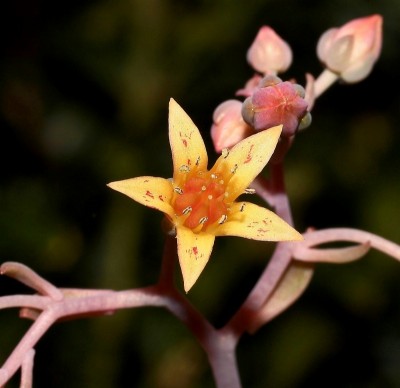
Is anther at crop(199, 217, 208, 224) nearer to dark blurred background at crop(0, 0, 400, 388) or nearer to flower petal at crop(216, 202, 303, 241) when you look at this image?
flower petal at crop(216, 202, 303, 241)

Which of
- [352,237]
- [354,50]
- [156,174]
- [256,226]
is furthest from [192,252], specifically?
[156,174]

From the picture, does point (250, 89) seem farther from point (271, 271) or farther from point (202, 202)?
point (271, 271)

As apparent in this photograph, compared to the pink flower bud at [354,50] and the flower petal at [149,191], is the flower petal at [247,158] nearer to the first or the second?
the flower petal at [149,191]

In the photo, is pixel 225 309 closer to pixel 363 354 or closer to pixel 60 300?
pixel 363 354

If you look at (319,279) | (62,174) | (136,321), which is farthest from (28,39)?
(319,279)

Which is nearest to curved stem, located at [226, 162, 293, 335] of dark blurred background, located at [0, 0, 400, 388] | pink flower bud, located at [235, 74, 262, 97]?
pink flower bud, located at [235, 74, 262, 97]

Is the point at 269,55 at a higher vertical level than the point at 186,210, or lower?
higher
